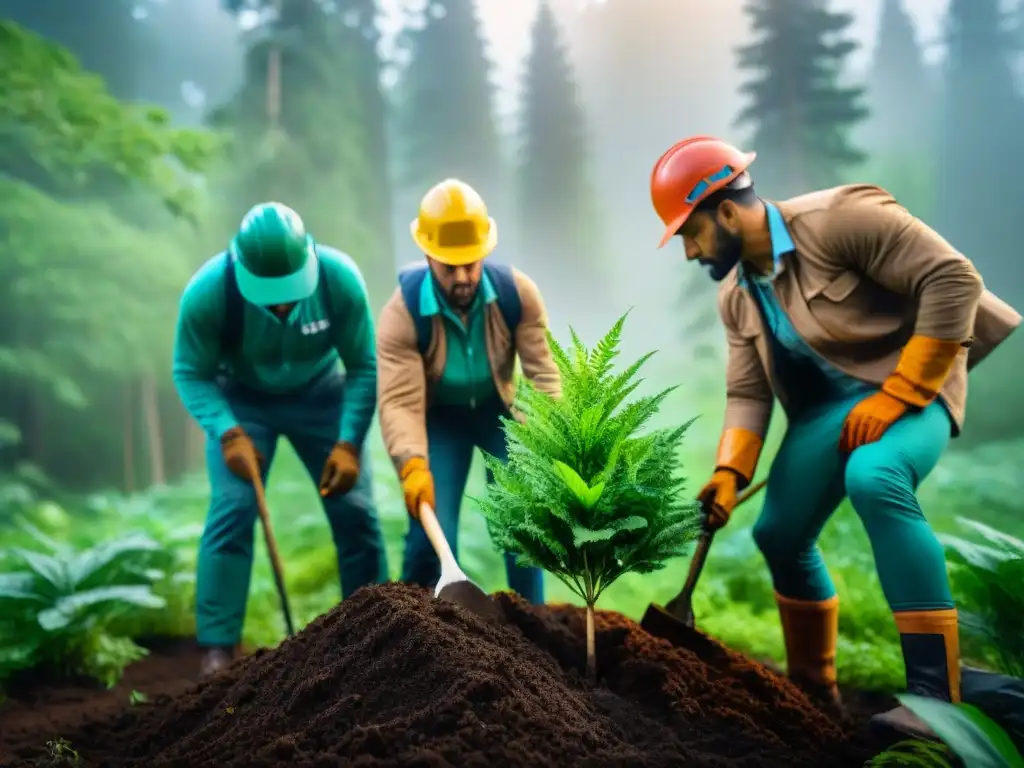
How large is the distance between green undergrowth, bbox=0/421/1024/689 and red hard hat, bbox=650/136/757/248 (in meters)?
1.75

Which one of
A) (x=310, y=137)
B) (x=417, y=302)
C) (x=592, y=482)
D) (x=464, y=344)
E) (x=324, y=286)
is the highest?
(x=310, y=137)

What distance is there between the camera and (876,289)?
9.19 ft

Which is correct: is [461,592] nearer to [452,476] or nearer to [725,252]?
[452,476]

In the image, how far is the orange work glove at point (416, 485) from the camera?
3031 mm

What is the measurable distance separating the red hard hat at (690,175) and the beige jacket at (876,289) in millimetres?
256

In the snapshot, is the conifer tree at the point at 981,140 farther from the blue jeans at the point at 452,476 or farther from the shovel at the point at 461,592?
the shovel at the point at 461,592

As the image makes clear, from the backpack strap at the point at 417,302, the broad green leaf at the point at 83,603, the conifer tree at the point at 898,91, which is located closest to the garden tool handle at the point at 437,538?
the backpack strap at the point at 417,302

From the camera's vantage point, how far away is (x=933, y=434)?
8.68ft

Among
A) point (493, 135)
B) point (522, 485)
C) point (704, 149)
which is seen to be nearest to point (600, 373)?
point (522, 485)

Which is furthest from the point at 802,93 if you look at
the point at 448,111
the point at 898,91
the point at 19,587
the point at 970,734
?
the point at 19,587

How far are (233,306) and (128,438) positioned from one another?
5102 millimetres

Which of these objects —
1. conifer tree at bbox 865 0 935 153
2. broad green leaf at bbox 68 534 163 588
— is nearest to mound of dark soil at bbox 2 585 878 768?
broad green leaf at bbox 68 534 163 588

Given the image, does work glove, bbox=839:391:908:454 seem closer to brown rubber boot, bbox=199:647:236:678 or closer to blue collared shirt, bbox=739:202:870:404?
blue collared shirt, bbox=739:202:870:404

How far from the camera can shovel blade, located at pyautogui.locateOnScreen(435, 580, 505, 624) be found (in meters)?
2.70
